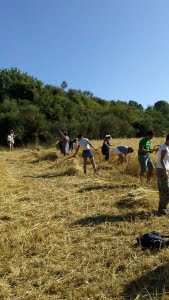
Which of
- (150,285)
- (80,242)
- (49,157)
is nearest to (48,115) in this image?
(49,157)

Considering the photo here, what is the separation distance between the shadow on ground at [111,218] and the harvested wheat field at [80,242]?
2 centimetres

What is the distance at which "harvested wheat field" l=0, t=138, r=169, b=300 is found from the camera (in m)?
5.17

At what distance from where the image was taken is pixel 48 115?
43.7 meters

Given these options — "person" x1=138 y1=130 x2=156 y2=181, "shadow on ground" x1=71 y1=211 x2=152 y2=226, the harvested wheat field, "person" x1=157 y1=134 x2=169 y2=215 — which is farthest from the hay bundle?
"shadow on ground" x1=71 y1=211 x2=152 y2=226

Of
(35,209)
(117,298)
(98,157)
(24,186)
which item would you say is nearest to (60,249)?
(117,298)

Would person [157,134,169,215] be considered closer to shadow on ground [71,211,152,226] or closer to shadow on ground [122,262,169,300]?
shadow on ground [71,211,152,226]

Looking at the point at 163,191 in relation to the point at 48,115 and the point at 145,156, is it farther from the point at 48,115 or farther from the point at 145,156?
the point at 48,115

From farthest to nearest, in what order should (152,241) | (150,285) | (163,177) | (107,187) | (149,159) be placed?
(149,159) < (107,187) < (163,177) < (152,241) < (150,285)

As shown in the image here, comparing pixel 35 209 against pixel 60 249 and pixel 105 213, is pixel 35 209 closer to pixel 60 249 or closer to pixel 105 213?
pixel 105 213

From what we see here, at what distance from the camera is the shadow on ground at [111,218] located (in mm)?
8109

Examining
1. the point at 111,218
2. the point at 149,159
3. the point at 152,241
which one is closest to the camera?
the point at 152,241

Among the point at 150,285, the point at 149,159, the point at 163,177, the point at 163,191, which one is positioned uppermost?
the point at 149,159

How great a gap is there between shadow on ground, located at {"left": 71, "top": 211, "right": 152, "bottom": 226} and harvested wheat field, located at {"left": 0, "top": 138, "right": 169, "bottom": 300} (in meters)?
0.02

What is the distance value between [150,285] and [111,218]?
3204 mm
